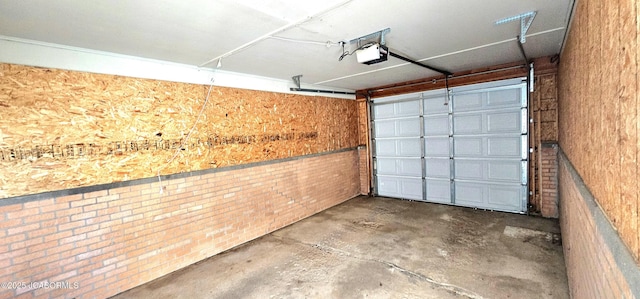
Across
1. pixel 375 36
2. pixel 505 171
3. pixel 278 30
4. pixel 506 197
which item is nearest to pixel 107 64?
pixel 278 30

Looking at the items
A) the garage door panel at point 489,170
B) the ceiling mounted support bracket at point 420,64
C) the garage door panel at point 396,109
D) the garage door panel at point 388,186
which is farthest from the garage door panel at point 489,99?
the garage door panel at point 388,186

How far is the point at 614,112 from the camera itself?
103 cm

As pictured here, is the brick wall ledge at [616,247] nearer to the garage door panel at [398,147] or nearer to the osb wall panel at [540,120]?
the osb wall panel at [540,120]

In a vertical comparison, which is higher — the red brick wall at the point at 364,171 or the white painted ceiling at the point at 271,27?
the white painted ceiling at the point at 271,27

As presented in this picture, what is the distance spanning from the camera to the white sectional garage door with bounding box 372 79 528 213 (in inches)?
189

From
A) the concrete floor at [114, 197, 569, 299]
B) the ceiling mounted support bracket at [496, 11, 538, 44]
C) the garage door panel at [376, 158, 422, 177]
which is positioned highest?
the ceiling mounted support bracket at [496, 11, 538, 44]

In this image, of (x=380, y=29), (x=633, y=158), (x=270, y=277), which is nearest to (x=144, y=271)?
(x=270, y=277)

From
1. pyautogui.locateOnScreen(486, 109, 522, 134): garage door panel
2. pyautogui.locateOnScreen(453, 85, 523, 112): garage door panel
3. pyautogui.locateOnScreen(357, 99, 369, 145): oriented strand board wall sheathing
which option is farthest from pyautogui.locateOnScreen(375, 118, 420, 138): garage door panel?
pyautogui.locateOnScreen(486, 109, 522, 134): garage door panel

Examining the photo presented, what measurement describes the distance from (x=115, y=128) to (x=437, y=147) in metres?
5.74

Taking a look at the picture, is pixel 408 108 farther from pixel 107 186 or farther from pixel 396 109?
pixel 107 186

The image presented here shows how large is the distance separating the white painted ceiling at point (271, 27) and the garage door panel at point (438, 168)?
258cm

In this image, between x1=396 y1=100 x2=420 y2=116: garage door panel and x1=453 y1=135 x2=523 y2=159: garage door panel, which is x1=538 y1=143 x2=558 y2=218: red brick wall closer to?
x1=453 y1=135 x2=523 y2=159: garage door panel

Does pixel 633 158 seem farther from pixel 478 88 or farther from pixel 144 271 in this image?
pixel 478 88

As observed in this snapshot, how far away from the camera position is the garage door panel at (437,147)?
5629 millimetres
